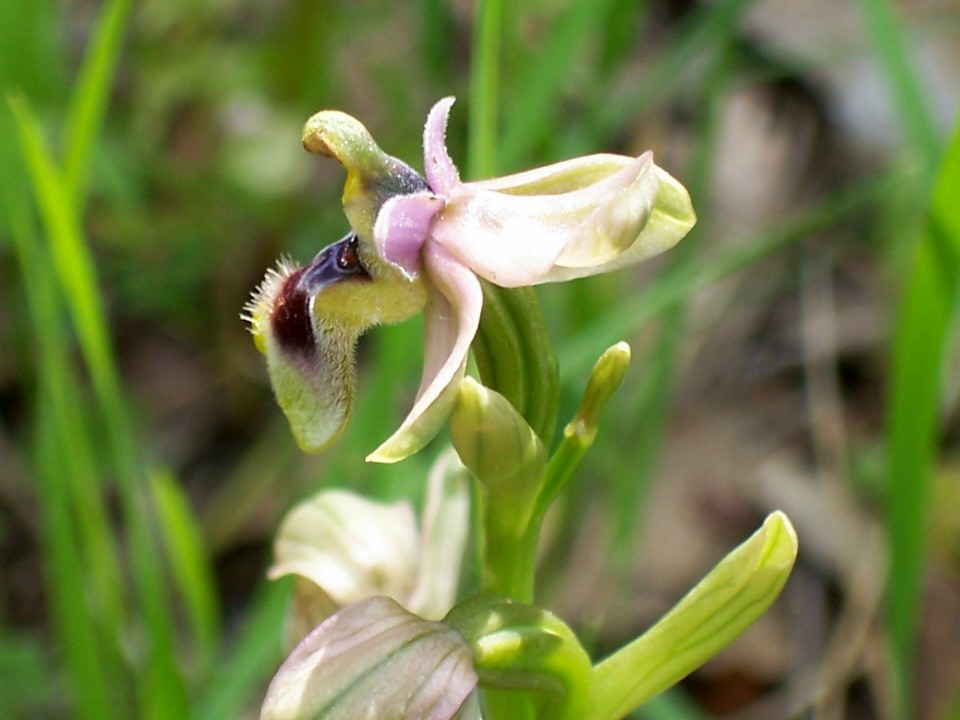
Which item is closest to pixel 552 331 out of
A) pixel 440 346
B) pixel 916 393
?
pixel 916 393

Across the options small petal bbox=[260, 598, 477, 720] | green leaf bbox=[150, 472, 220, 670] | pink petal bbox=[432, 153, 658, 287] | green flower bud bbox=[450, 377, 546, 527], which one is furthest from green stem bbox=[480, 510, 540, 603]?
green leaf bbox=[150, 472, 220, 670]

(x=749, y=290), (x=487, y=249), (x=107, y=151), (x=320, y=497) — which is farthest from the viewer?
(x=749, y=290)

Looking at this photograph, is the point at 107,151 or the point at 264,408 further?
the point at 264,408

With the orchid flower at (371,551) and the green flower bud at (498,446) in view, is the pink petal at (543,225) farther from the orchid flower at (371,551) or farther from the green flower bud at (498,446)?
the orchid flower at (371,551)

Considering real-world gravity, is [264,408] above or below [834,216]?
below

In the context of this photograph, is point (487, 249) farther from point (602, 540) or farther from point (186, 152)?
point (186, 152)

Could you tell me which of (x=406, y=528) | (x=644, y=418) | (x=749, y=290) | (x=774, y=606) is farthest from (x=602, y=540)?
(x=406, y=528)

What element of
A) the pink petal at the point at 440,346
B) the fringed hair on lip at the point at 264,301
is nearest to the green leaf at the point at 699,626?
the pink petal at the point at 440,346

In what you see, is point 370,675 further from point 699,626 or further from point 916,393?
point 916,393
